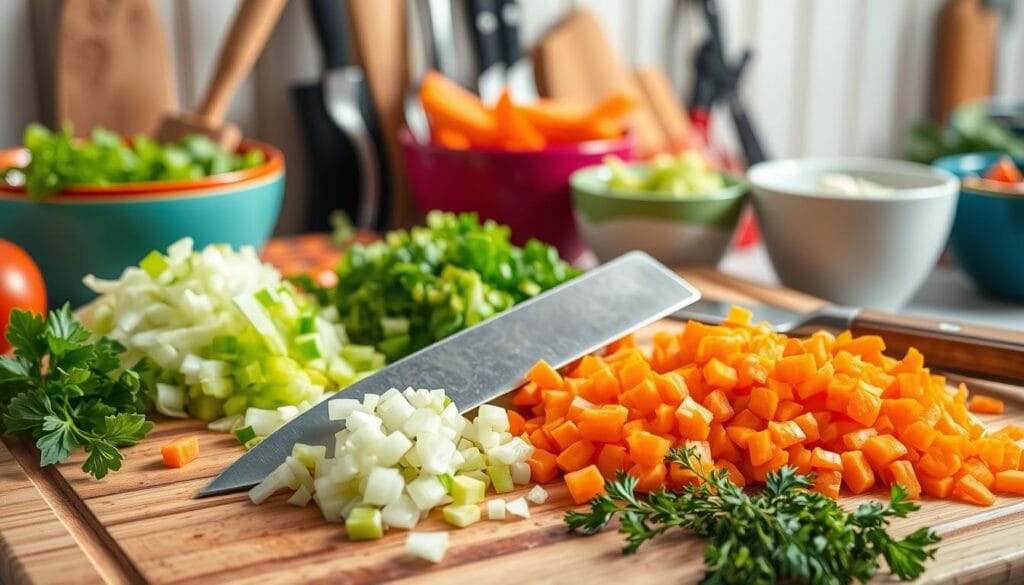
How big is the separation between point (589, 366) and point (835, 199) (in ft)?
1.93

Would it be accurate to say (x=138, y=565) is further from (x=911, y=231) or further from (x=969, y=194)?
(x=969, y=194)

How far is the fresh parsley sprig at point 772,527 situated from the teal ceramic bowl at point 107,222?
0.79m

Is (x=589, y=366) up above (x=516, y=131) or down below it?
below

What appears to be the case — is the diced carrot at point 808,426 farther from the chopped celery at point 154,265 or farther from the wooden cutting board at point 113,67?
the wooden cutting board at point 113,67

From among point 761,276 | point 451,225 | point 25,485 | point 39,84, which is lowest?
point 761,276

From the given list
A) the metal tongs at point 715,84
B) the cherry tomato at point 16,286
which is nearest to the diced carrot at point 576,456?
the cherry tomato at point 16,286

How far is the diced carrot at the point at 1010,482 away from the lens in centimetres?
106

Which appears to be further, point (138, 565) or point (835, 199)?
point (835, 199)

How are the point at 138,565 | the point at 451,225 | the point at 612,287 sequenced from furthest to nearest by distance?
the point at 451,225 < the point at 612,287 < the point at 138,565

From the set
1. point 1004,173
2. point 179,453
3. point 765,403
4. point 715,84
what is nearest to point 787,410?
point 765,403

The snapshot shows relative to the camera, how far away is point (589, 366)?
1.22 m

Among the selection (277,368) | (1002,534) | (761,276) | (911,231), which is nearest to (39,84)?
(277,368)

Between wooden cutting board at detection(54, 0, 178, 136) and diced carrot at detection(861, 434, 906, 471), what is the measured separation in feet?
4.30

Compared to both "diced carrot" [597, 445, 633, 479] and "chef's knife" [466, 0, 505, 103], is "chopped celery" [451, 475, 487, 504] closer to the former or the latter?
"diced carrot" [597, 445, 633, 479]
